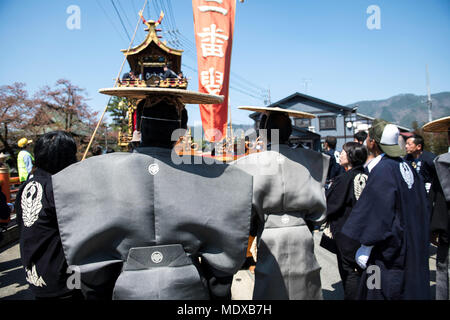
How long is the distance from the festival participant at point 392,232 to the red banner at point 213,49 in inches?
249

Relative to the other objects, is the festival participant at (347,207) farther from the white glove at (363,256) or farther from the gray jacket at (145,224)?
the gray jacket at (145,224)

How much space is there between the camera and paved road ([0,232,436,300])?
3631 millimetres

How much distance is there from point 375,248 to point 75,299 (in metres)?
2.28

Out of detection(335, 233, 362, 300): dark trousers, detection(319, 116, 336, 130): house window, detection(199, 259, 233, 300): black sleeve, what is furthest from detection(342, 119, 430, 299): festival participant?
detection(319, 116, 336, 130): house window

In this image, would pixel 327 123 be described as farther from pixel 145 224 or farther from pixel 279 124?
pixel 145 224

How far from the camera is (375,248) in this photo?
2250 mm

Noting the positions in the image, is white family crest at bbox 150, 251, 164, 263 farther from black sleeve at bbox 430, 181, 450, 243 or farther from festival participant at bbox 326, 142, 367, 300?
black sleeve at bbox 430, 181, 450, 243

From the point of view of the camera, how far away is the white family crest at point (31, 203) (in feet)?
6.27

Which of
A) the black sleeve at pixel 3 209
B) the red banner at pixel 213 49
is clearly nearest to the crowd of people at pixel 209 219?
the black sleeve at pixel 3 209

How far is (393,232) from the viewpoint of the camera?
2.11 meters

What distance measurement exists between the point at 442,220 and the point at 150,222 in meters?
2.68

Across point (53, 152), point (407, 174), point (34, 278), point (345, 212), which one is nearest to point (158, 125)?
point (53, 152)

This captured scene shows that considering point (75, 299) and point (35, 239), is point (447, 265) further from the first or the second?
point (35, 239)
